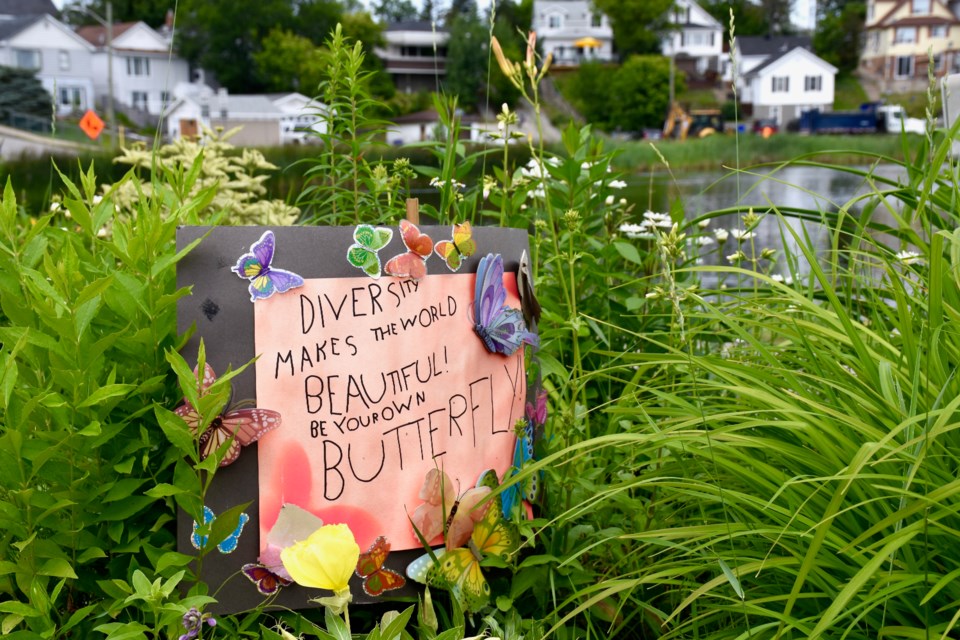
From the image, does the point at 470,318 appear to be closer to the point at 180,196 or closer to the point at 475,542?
the point at 475,542

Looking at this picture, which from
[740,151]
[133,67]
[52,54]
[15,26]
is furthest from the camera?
[133,67]

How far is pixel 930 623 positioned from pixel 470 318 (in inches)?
26.1

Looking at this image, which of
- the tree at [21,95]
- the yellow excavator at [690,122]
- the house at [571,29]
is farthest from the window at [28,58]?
the yellow excavator at [690,122]

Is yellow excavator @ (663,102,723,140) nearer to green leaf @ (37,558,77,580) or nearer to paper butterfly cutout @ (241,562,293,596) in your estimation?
paper butterfly cutout @ (241,562,293,596)

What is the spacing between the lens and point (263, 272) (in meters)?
1.14

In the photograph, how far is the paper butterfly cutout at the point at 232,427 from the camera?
1.08 meters

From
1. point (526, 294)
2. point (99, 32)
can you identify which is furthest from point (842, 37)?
point (526, 294)

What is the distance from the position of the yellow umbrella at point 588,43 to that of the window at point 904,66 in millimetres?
17763

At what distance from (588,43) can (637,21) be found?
380 centimetres

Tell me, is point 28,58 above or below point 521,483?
above

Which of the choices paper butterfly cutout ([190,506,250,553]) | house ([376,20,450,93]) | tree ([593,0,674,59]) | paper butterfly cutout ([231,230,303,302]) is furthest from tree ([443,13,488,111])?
paper butterfly cutout ([190,506,250,553])

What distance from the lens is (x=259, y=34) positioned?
51.6 meters

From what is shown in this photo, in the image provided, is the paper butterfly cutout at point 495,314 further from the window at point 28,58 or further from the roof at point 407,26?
the roof at point 407,26

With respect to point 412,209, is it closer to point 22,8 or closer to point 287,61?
point 287,61
